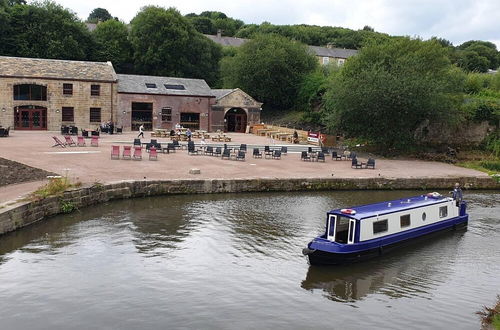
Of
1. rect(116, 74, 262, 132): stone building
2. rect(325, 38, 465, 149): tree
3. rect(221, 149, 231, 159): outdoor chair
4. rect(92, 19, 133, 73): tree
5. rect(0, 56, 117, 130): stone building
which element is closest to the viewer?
rect(221, 149, 231, 159): outdoor chair

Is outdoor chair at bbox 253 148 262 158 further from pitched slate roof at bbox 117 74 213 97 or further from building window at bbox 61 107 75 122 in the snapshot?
building window at bbox 61 107 75 122

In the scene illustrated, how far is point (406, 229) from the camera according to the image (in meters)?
16.8

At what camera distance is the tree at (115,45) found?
60031 millimetres

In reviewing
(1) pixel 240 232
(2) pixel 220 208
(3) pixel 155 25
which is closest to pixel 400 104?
(2) pixel 220 208

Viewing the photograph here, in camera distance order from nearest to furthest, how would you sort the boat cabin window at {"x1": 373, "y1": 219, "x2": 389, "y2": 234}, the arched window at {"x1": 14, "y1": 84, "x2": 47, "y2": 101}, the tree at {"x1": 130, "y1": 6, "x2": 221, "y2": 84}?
the boat cabin window at {"x1": 373, "y1": 219, "x2": 389, "y2": 234} → the arched window at {"x1": 14, "y1": 84, "x2": 47, "y2": 101} → the tree at {"x1": 130, "y1": 6, "x2": 221, "y2": 84}

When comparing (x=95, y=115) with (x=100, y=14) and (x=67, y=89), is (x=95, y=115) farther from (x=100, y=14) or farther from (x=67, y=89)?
(x=100, y=14)

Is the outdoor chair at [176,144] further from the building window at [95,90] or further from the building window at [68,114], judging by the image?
the building window at [68,114]

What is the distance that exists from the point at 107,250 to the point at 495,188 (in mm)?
22189

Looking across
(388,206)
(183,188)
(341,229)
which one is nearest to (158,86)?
(183,188)

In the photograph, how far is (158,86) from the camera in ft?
149

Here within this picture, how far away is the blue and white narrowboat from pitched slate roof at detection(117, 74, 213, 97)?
30529 mm

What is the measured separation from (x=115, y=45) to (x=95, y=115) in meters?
20.8

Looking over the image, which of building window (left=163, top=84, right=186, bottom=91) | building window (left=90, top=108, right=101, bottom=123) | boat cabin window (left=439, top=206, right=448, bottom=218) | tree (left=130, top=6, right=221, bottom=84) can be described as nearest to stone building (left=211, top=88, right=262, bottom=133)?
building window (left=163, top=84, right=186, bottom=91)

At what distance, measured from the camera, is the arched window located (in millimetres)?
41062
